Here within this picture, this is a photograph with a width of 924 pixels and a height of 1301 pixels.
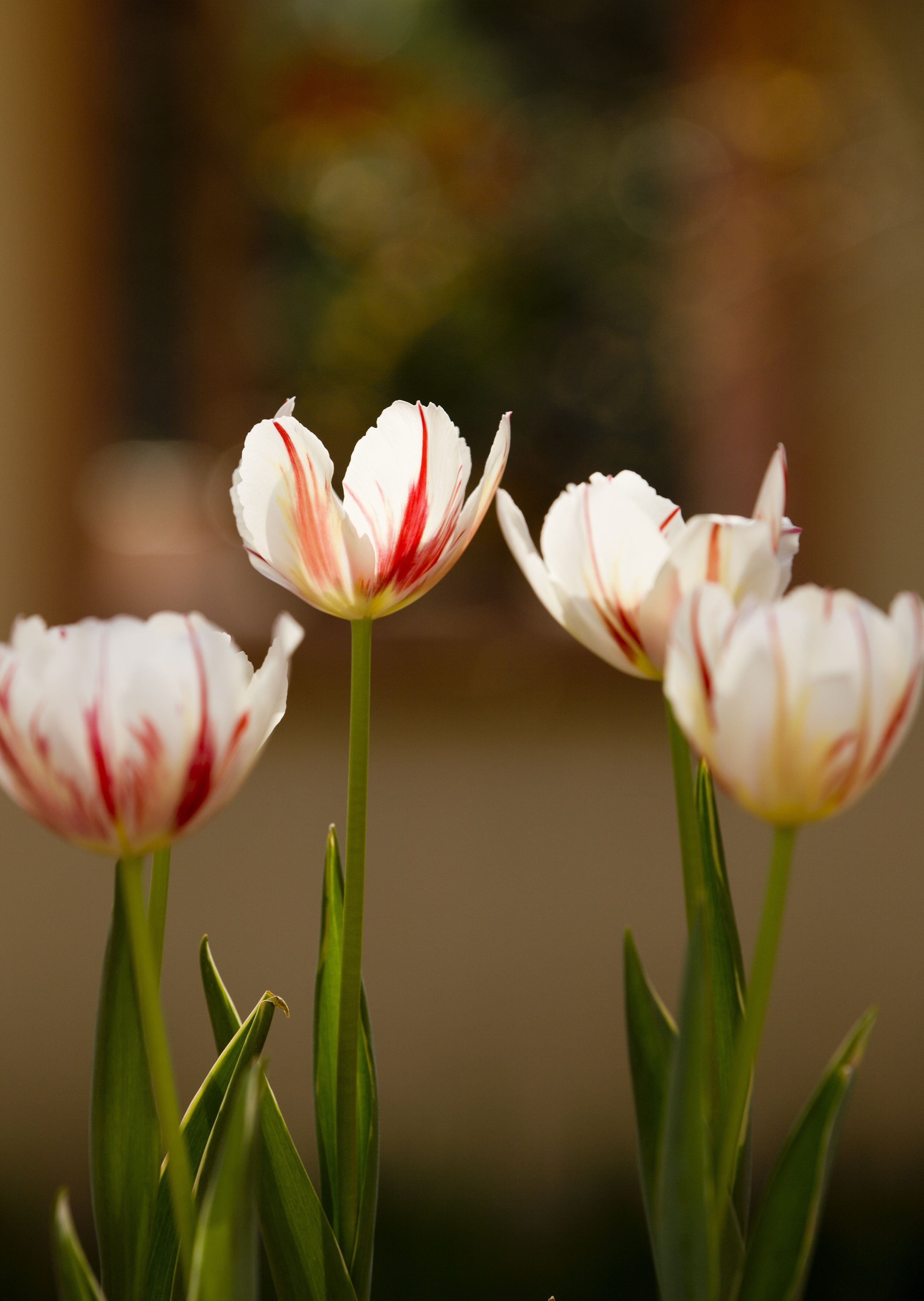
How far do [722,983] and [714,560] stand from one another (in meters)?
0.13

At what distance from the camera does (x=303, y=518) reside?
32cm

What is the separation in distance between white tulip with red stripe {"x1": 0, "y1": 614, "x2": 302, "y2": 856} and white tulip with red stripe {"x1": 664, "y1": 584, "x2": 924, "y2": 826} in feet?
0.26

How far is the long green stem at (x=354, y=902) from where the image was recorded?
11.8 inches

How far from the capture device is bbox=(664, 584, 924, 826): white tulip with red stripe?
244mm

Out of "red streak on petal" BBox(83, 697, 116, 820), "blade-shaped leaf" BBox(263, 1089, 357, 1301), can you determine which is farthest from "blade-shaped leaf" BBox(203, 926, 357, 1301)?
"red streak on petal" BBox(83, 697, 116, 820)

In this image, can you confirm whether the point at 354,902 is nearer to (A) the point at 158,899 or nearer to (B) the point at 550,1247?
(A) the point at 158,899

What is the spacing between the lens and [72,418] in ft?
5.08

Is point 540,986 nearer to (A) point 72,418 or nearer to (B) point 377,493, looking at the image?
(A) point 72,418

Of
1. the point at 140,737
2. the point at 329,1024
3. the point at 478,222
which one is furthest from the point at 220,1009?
the point at 478,222

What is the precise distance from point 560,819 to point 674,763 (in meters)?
1.29

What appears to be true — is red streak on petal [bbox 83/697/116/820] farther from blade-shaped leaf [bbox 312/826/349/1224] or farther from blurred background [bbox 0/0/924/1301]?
blurred background [bbox 0/0/924/1301]

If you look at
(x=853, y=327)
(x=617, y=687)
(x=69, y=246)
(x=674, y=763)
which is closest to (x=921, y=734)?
(x=617, y=687)

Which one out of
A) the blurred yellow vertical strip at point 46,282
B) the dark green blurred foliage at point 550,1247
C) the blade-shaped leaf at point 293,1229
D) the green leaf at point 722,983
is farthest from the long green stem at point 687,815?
the blurred yellow vertical strip at point 46,282

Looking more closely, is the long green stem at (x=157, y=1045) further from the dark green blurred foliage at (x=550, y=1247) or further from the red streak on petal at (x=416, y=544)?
the dark green blurred foliage at (x=550, y=1247)
